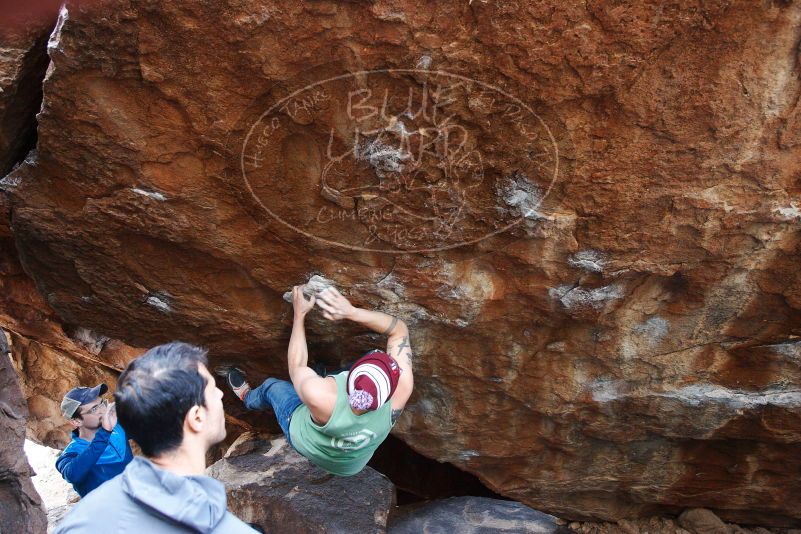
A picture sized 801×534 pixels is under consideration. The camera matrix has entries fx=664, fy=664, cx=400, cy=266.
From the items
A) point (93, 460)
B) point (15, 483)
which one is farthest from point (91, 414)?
point (15, 483)

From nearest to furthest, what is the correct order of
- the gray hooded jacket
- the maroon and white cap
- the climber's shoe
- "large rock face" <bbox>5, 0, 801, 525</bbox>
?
the gray hooded jacket → "large rock face" <bbox>5, 0, 801, 525</bbox> → the maroon and white cap → the climber's shoe

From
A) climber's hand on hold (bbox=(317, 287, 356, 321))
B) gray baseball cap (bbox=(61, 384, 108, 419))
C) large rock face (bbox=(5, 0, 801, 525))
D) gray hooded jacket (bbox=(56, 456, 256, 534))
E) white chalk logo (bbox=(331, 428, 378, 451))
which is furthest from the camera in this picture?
gray baseball cap (bbox=(61, 384, 108, 419))

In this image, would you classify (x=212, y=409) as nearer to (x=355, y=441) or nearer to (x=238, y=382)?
(x=355, y=441)

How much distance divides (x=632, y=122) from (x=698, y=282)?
76 cm

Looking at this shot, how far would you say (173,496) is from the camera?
4.43ft

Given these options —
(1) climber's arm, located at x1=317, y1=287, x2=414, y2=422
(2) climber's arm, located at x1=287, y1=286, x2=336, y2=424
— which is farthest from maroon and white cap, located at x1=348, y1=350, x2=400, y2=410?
Answer: (1) climber's arm, located at x1=317, y1=287, x2=414, y2=422

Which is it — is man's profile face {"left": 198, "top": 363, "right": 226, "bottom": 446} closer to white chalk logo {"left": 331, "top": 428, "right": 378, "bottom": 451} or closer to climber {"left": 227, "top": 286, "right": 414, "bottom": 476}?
climber {"left": 227, "top": 286, "right": 414, "bottom": 476}

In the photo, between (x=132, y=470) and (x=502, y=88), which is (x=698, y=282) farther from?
(x=132, y=470)

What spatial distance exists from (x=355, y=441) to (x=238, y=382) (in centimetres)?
95

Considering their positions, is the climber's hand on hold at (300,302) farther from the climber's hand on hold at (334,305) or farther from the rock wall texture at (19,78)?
the rock wall texture at (19,78)

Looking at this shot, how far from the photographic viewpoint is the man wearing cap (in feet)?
8.68

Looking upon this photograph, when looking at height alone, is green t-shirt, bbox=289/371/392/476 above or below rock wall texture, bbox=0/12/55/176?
below

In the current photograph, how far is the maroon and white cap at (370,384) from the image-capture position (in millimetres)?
2268

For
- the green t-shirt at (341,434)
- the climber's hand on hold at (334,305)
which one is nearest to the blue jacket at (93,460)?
the green t-shirt at (341,434)
